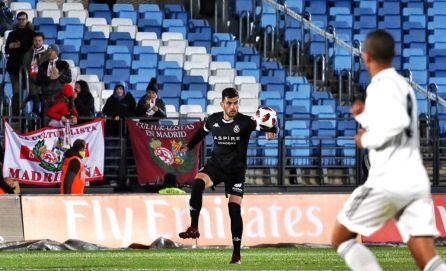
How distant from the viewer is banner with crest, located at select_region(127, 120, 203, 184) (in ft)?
74.7

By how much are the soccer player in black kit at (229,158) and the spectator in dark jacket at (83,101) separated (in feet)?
26.0

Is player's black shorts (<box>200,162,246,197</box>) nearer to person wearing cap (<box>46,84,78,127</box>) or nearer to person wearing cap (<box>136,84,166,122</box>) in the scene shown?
person wearing cap (<box>46,84,78,127</box>)

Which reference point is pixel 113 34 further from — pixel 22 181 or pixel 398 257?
pixel 398 257

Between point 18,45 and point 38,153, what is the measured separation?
2.98m

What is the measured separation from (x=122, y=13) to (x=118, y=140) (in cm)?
730

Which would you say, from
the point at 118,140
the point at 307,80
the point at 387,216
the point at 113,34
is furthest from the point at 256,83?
the point at 387,216

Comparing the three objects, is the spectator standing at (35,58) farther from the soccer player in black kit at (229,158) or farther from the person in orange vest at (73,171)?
the soccer player in black kit at (229,158)

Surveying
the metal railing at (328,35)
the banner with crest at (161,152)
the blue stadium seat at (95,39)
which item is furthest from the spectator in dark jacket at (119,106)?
the metal railing at (328,35)

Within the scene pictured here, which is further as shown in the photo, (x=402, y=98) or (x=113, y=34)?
(x=113, y=34)

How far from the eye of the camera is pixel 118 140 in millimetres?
23125

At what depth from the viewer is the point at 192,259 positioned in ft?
52.2

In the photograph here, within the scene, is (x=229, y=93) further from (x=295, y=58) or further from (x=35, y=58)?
(x=295, y=58)

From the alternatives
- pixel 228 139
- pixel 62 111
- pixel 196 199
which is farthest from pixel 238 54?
pixel 196 199

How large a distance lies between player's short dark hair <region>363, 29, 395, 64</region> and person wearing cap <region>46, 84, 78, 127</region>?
14406 mm
